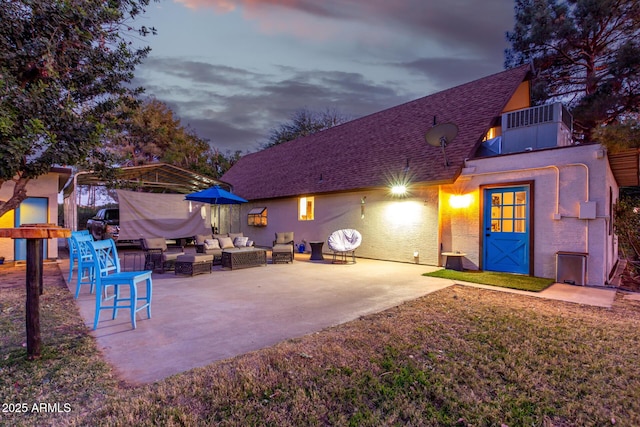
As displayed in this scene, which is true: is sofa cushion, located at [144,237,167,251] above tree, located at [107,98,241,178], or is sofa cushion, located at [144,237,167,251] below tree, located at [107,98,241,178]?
below

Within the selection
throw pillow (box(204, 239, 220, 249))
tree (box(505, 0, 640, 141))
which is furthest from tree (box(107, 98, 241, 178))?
tree (box(505, 0, 640, 141))

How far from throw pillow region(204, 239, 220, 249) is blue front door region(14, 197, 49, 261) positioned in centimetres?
558

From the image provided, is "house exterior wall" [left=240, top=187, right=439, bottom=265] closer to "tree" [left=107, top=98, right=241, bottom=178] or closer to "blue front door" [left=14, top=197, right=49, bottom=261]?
"blue front door" [left=14, top=197, right=49, bottom=261]

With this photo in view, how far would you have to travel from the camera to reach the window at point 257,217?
1559 centimetres

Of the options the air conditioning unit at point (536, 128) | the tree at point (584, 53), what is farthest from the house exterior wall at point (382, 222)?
the tree at point (584, 53)

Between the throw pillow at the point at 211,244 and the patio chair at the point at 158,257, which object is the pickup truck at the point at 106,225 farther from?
the throw pillow at the point at 211,244

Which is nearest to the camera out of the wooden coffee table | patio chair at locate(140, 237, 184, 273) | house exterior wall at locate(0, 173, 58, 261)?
patio chair at locate(140, 237, 184, 273)

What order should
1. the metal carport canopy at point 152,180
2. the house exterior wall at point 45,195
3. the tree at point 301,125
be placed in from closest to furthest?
1. the house exterior wall at point 45,195
2. the metal carport canopy at point 152,180
3. the tree at point 301,125

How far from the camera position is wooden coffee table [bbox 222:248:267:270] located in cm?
866

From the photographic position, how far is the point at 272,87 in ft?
79.4

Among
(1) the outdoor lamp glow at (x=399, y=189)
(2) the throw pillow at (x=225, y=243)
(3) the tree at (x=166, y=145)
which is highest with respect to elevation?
(3) the tree at (x=166, y=145)

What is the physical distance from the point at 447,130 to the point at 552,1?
33.8 ft

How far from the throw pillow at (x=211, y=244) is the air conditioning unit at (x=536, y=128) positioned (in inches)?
349

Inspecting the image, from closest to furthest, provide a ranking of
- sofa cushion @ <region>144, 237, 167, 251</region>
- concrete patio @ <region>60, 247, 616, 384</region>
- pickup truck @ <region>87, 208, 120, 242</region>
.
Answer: concrete patio @ <region>60, 247, 616, 384</region> < sofa cushion @ <region>144, 237, 167, 251</region> < pickup truck @ <region>87, 208, 120, 242</region>
